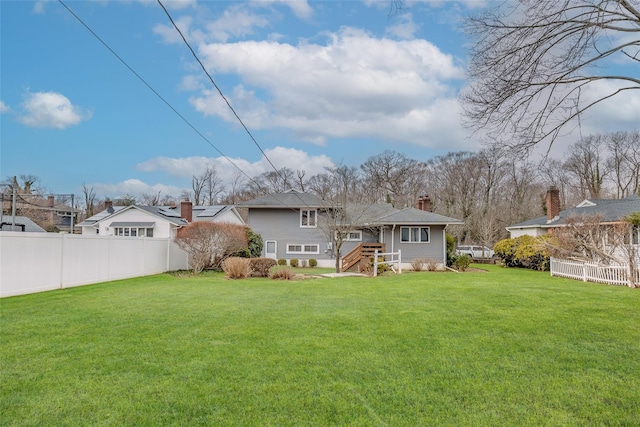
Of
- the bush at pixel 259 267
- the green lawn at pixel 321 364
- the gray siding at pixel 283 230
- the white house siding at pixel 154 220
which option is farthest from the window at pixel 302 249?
the green lawn at pixel 321 364

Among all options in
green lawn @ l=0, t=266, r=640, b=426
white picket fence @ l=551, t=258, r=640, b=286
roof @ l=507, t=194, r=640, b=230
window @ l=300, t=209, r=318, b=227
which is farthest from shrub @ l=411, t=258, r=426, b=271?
green lawn @ l=0, t=266, r=640, b=426

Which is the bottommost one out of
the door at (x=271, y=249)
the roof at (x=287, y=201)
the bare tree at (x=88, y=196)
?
the door at (x=271, y=249)

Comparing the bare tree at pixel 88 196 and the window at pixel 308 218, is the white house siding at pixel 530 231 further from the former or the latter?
the bare tree at pixel 88 196

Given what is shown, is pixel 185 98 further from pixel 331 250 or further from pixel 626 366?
pixel 331 250

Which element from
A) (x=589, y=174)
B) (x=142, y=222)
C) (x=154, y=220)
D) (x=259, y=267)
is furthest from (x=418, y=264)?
(x=589, y=174)

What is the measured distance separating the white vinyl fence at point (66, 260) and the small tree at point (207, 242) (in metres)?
1.59

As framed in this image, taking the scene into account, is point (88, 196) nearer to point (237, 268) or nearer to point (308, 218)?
point (308, 218)

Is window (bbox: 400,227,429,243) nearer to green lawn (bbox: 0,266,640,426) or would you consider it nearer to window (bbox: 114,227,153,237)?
green lawn (bbox: 0,266,640,426)

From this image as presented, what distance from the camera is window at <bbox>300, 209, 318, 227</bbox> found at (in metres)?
27.1

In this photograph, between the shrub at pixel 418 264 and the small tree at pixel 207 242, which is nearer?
the small tree at pixel 207 242

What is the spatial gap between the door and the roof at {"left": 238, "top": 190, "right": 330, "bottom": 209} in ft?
8.50

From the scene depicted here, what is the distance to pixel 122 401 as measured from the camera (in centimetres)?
391

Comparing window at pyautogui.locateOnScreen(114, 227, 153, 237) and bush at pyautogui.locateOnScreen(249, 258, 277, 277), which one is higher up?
window at pyautogui.locateOnScreen(114, 227, 153, 237)

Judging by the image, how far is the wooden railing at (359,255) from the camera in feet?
73.9
